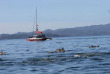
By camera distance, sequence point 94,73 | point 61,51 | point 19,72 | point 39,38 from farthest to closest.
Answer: point 39,38 → point 61,51 → point 19,72 → point 94,73

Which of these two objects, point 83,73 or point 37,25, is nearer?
point 83,73

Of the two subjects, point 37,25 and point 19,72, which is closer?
point 19,72

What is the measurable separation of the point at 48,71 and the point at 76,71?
11.5ft

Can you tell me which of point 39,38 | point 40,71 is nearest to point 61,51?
point 40,71

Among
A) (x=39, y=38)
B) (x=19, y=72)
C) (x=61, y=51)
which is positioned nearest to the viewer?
(x=19, y=72)

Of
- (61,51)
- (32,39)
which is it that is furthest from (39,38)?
(61,51)

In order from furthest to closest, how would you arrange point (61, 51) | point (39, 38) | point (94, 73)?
point (39, 38) < point (61, 51) < point (94, 73)

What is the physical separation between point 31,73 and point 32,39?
160 meters

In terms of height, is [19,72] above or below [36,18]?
below

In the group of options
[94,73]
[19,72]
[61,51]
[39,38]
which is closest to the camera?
[94,73]

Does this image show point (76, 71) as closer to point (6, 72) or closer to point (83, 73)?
point (83, 73)

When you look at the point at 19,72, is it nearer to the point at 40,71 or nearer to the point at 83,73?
the point at 40,71

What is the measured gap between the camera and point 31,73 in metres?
31.8

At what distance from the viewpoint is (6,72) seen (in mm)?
33156
